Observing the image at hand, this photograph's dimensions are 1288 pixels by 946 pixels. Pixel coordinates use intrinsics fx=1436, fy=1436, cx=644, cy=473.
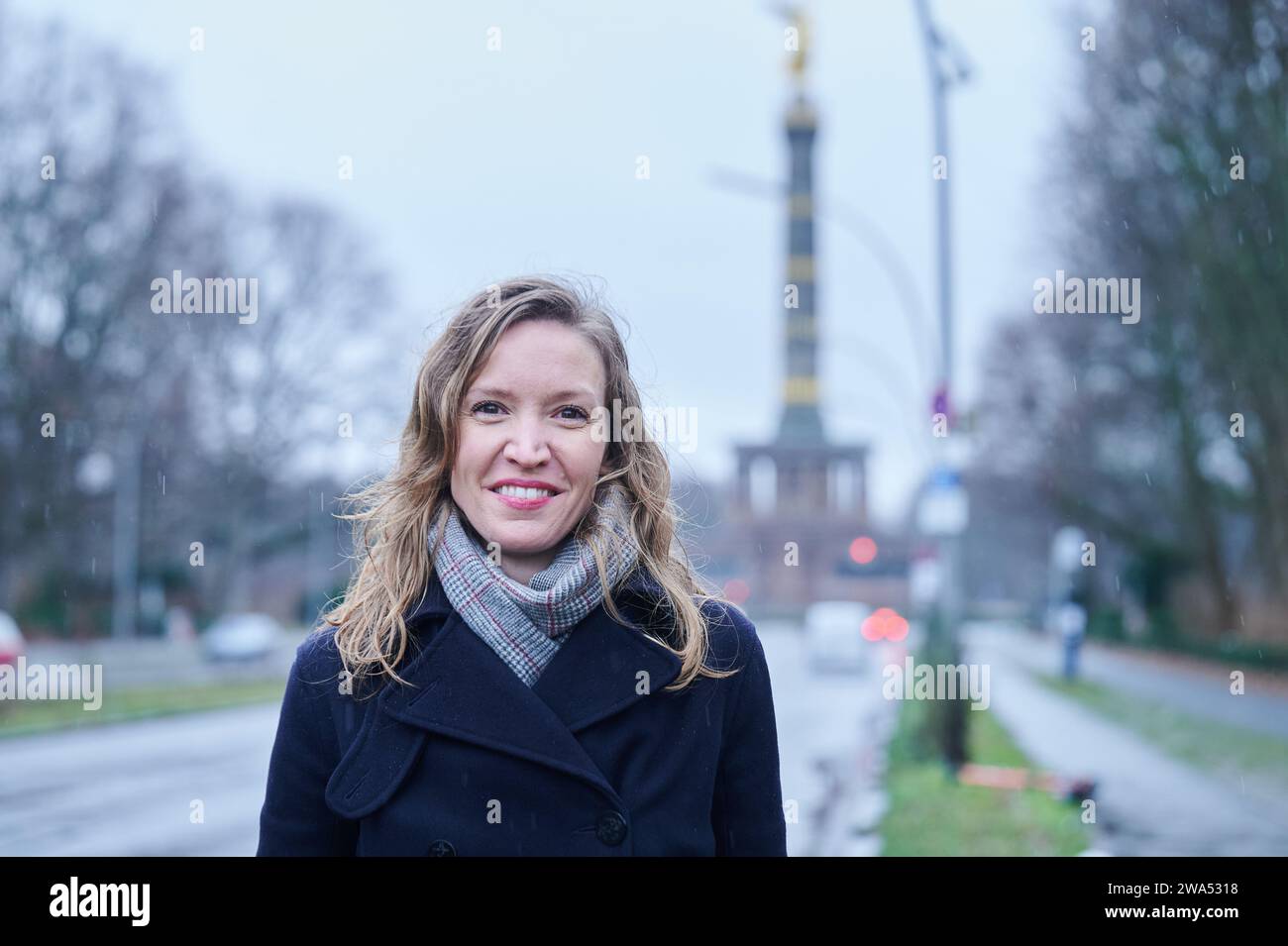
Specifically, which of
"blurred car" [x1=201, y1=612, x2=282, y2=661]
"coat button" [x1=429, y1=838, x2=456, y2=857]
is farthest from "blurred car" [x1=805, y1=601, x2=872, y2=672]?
"coat button" [x1=429, y1=838, x2=456, y2=857]

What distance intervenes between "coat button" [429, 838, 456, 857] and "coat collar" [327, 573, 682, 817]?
11 centimetres

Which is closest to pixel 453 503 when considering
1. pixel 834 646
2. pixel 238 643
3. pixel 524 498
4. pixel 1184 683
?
pixel 524 498

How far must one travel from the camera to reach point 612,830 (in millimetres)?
2256

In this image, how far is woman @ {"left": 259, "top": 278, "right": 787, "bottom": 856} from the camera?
7.50ft

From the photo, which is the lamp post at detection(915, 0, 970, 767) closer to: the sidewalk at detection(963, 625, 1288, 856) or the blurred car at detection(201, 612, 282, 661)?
the sidewalk at detection(963, 625, 1288, 856)

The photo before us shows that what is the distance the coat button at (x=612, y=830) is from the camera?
7.39 ft

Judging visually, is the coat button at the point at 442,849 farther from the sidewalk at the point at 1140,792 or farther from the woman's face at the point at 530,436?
the sidewalk at the point at 1140,792

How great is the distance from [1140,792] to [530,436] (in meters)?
10.3

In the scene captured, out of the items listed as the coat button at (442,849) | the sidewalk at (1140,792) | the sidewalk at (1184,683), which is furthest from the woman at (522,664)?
the sidewalk at (1184,683)

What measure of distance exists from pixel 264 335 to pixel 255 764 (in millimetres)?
18290

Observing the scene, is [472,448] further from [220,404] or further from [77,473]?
[220,404]
